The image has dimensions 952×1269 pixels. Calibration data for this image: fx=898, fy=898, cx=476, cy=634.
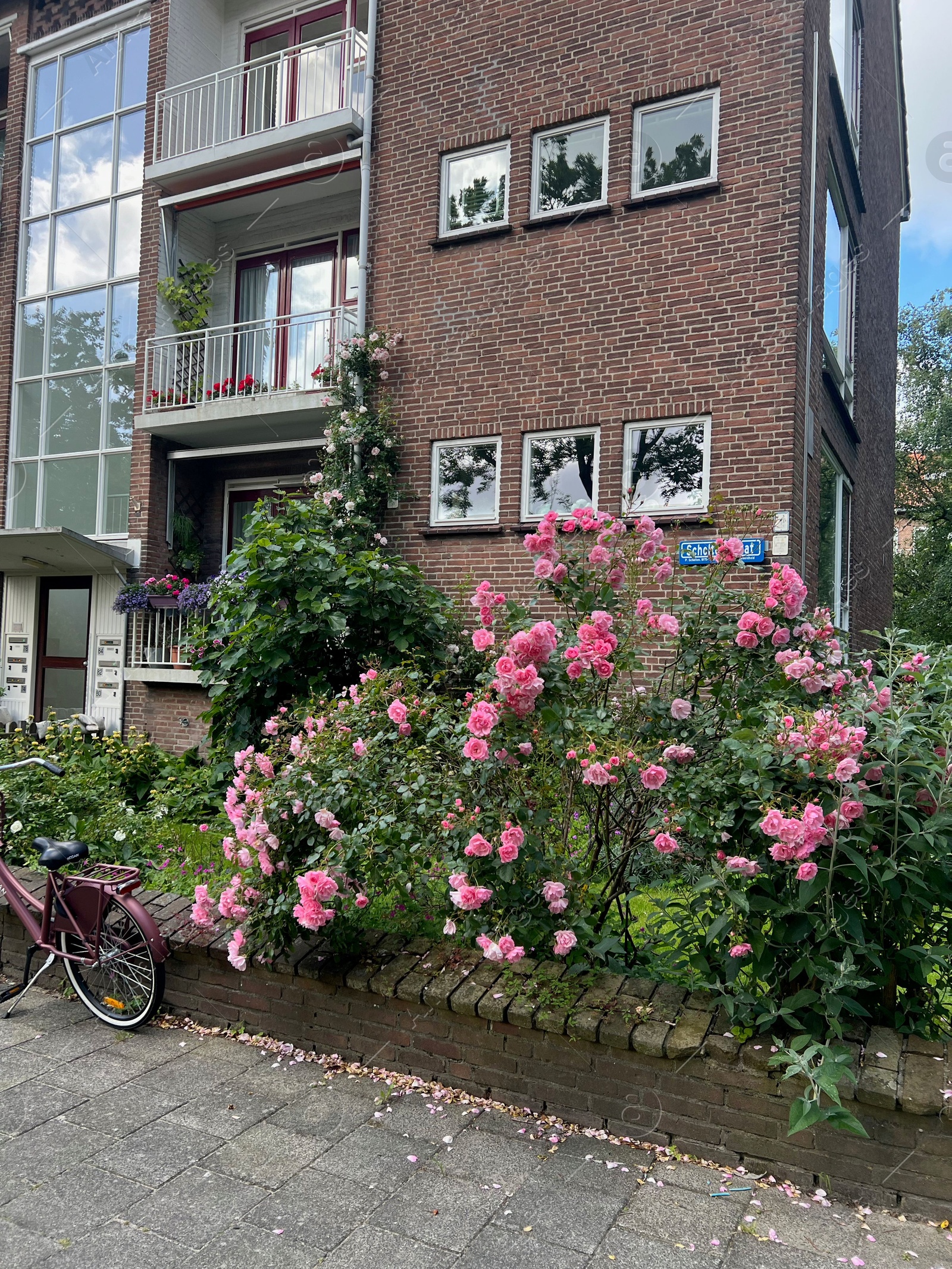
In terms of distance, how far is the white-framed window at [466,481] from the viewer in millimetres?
9695

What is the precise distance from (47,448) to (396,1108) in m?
13.0

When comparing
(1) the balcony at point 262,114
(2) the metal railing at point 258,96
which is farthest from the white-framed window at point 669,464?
(2) the metal railing at point 258,96

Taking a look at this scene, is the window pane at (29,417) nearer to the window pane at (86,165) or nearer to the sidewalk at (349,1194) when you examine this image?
the window pane at (86,165)

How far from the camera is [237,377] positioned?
12.2 m

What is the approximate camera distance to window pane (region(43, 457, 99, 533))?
43.0 ft

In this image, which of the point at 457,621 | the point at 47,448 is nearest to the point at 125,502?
the point at 47,448

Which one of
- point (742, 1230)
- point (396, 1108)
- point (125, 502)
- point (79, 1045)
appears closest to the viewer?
point (742, 1230)

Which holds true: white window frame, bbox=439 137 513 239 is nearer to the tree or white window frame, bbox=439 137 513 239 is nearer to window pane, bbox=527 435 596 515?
window pane, bbox=527 435 596 515

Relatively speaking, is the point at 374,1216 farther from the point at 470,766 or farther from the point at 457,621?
the point at 457,621

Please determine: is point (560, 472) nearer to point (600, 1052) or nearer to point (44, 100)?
point (600, 1052)

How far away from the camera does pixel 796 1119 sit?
8.75 feet

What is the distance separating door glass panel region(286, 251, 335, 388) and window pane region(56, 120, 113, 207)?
11.0ft

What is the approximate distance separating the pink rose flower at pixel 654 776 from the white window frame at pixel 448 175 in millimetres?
8028

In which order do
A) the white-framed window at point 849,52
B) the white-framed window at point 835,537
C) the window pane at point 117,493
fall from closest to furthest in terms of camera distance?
the white-framed window at point 835,537 < the white-framed window at point 849,52 < the window pane at point 117,493
